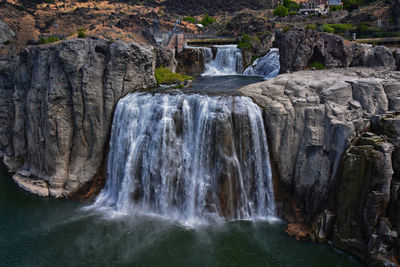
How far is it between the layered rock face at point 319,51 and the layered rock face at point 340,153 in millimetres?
9785

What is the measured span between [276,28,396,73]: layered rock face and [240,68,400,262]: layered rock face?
9785mm

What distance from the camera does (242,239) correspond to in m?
17.2

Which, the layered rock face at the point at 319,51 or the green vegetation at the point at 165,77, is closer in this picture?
the green vegetation at the point at 165,77

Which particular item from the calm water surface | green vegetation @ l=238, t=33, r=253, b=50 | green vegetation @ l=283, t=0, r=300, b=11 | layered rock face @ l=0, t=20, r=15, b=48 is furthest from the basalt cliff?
green vegetation @ l=283, t=0, r=300, b=11

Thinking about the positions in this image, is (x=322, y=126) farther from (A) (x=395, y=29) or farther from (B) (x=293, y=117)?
(A) (x=395, y=29)

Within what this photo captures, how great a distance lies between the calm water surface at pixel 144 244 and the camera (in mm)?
15852

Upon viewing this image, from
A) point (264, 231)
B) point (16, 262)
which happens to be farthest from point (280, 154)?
point (16, 262)

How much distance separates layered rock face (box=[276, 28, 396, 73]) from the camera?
2925cm

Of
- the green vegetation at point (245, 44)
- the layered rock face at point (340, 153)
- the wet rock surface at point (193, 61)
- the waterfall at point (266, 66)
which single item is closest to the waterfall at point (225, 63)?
the wet rock surface at point (193, 61)

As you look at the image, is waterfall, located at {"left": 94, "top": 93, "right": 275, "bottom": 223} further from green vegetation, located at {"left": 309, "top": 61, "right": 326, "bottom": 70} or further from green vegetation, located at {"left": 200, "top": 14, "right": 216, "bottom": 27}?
green vegetation, located at {"left": 200, "top": 14, "right": 216, "bottom": 27}

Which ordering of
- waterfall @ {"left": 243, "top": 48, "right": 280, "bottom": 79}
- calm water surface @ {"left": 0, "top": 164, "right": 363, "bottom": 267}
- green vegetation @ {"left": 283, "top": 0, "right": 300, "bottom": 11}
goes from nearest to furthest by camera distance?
calm water surface @ {"left": 0, "top": 164, "right": 363, "bottom": 267} → waterfall @ {"left": 243, "top": 48, "right": 280, "bottom": 79} → green vegetation @ {"left": 283, "top": 0, "right": 300, "bottom": 11}

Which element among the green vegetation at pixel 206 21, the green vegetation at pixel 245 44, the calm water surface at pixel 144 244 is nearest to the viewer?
the calm water surface at pixel 144 244

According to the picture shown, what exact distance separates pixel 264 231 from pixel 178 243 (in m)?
4.79

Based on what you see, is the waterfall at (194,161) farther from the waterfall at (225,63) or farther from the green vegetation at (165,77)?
the waterfall at (225,63)
